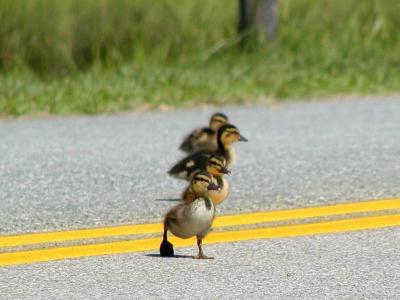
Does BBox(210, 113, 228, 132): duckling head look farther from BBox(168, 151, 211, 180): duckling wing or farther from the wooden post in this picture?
the wooden post

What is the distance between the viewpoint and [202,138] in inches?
402

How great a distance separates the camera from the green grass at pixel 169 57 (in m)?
13.6

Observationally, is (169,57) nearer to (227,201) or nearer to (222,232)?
(227,201)

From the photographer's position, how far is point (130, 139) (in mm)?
11148

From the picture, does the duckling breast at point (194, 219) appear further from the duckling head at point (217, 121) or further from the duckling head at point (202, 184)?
the duckling head at point (217, 121)

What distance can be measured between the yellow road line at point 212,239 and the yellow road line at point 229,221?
0.48 ft

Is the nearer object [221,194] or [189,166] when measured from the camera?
[221,194]

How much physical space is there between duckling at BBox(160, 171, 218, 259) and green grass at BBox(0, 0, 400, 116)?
5.97m

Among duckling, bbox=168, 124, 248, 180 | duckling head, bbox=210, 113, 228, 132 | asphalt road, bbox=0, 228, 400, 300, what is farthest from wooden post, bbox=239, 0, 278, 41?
asphalt road, bbox=0, 228, 400, 300

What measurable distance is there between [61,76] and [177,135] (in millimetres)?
3653

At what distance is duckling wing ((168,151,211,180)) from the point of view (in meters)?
8.63

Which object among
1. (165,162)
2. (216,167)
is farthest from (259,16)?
(216,167)

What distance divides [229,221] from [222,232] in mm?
208

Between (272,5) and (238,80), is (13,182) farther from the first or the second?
(272,5)
